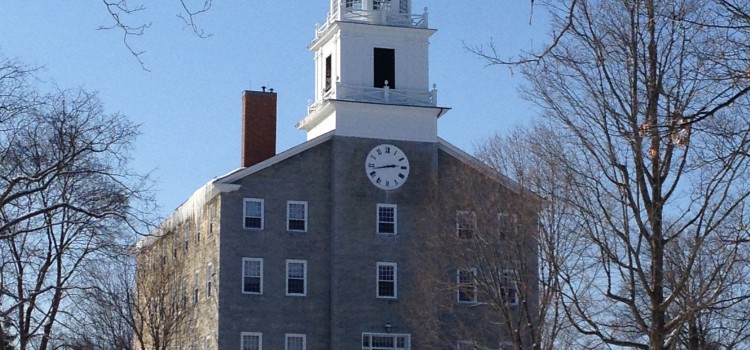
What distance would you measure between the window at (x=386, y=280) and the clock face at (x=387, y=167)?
10.4 ft

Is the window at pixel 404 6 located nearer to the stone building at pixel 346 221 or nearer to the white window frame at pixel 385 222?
the stone building at pixel 346 221

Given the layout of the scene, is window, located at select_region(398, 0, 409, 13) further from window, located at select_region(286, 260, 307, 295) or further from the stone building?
window, located at select_region(286, 260, 307, 295)

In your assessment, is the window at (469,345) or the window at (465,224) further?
the window at (469,345)

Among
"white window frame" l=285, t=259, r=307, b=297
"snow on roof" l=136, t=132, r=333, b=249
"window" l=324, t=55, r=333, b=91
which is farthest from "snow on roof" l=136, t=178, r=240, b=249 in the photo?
"window" l=324, t=55, r=333, b=91

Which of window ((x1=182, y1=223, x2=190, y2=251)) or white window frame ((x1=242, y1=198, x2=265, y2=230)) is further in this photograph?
window ((x1=182, y1=223, x2=190, y2=251))

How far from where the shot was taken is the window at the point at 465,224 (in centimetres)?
4772

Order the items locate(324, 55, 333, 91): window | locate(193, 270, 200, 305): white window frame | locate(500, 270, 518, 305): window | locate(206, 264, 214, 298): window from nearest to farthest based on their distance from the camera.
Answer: locate(500, 270, 518, 305): window < locate(206, 264, 214, 298): window < locate(193, 270, 200, 305): white window frame < locate(324, 55, 333, 91): window

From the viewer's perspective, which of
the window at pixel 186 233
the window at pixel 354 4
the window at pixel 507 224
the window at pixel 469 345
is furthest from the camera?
the window at pixel 186 233

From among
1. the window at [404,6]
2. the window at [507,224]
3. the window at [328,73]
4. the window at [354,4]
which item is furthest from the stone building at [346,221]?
the window at [507,224]

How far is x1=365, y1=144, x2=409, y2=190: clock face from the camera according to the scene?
177ft

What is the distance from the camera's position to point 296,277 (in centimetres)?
5312

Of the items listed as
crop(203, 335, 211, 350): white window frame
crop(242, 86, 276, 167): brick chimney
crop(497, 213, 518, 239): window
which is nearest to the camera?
crop(497, 213, 518, 239): window

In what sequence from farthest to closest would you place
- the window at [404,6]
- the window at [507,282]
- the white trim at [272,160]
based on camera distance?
the window at [404,6], the white trim at [272,160], the window at [507,282]

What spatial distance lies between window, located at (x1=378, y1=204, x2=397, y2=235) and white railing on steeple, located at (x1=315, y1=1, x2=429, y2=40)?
7.81m
